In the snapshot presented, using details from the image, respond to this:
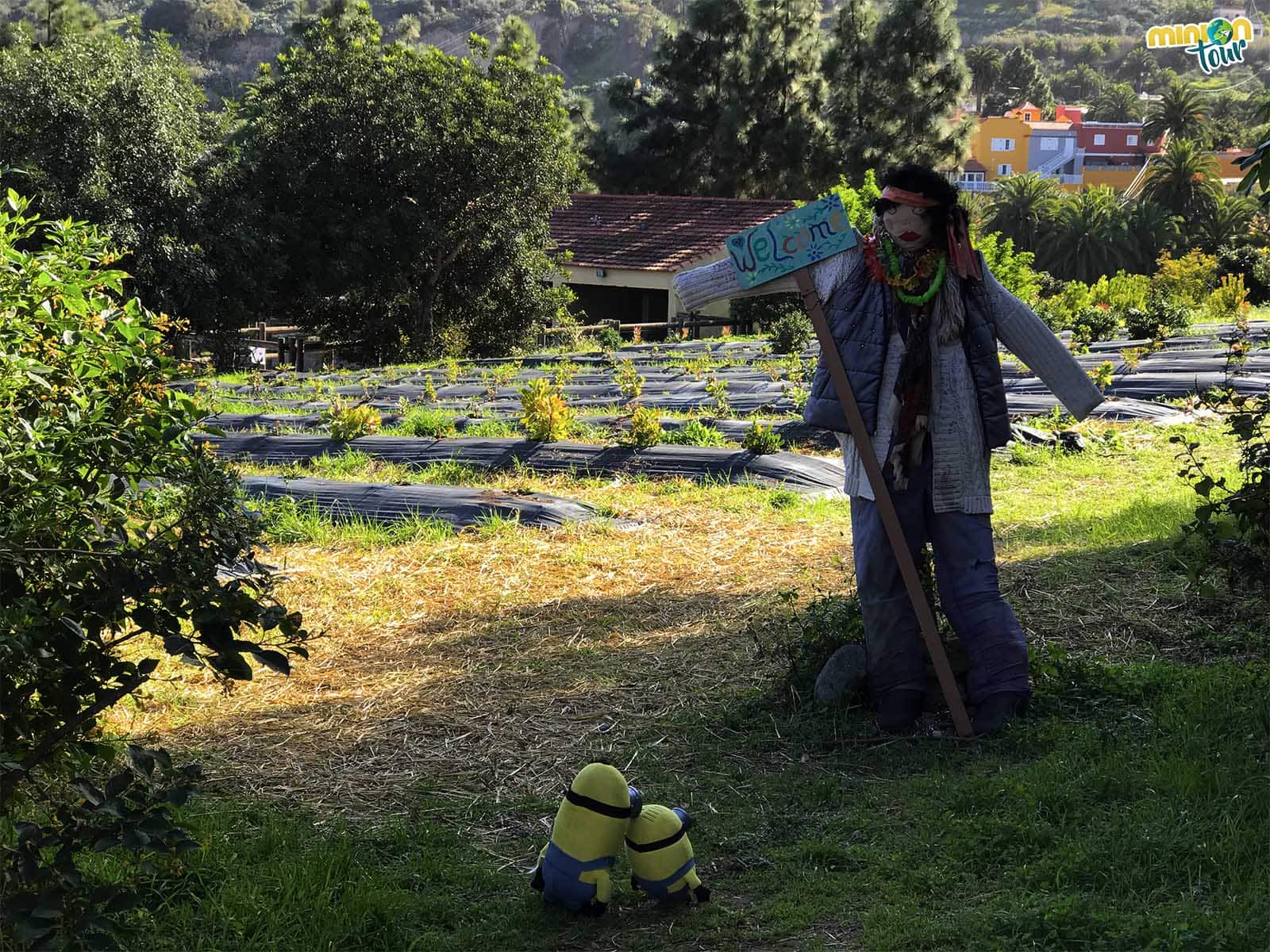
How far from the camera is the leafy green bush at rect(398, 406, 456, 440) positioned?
9766 millimetres

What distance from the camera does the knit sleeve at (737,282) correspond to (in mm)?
3828

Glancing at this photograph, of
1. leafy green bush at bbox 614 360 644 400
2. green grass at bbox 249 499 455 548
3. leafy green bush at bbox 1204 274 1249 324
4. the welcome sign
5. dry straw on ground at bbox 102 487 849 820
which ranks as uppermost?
the welcome sign

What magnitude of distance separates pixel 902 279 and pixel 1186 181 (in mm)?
46488

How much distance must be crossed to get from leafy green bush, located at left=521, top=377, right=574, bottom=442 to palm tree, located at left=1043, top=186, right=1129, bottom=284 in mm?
36365

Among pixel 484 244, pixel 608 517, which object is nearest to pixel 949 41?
pixel 484 244

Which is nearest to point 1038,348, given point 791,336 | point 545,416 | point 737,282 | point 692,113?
point 737,282

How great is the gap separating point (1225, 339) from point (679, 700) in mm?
12032

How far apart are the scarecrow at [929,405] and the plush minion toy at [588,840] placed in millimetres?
1274

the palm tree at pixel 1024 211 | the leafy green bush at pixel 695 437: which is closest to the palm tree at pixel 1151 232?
the palm tree at pixel 1024 211

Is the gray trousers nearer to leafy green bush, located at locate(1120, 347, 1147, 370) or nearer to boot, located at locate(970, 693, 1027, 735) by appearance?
boot, located at locate(970, 693, 1027, 735)

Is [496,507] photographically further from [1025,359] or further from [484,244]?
[484,244]

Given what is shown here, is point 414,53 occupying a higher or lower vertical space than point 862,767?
higher

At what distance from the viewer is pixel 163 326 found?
148 inches

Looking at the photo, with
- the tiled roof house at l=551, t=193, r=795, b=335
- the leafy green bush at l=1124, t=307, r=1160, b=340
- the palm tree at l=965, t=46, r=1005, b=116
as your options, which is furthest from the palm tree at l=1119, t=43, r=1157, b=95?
the leafy green bush at l=1124, t=307, r=1160, b=340
